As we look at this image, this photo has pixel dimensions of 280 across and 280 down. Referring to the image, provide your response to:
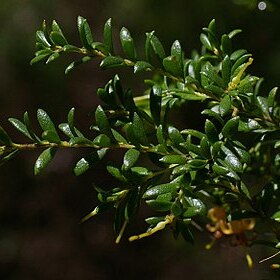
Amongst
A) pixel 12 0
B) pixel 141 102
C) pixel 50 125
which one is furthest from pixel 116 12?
pixel 50 125

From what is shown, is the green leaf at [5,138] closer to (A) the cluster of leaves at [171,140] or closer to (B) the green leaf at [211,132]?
(A) the cluster of leaves at [171,140]

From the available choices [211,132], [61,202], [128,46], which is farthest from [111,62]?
[61,202]

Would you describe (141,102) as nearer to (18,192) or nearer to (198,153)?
(198,153)

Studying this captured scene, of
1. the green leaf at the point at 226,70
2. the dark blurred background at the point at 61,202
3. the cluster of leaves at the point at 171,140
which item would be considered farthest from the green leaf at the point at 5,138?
the dark blurred background at the point at 61,202

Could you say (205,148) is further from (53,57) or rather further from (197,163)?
(53,57)

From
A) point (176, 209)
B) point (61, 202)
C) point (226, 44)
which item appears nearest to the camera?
point (176, 209)

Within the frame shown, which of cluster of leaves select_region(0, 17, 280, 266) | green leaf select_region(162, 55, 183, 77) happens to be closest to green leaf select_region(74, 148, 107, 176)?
cluster of leaves select_region(0, 17, 280, 266)
